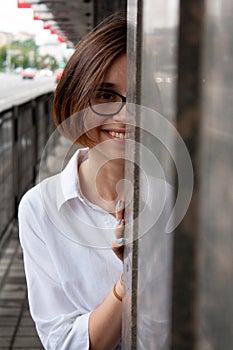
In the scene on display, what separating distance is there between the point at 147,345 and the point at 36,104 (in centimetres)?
833

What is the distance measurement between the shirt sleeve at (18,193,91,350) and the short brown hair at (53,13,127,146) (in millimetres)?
211

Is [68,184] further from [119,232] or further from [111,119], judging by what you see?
[119,232]

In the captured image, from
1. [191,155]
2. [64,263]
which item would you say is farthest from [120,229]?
[191,155]

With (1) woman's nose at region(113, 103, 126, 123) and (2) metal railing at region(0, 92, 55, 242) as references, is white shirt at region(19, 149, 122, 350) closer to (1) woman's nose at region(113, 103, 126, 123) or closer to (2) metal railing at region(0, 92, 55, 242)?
(1) woman's nose at region(113, 103, 126, 123)

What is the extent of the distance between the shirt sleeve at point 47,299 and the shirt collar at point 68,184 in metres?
0.06

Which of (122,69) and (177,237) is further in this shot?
(122,69)

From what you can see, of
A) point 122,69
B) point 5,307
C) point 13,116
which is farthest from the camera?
point 13,116

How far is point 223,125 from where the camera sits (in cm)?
36

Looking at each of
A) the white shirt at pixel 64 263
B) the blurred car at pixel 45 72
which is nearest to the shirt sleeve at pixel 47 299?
the white shirt at pixel 64 263

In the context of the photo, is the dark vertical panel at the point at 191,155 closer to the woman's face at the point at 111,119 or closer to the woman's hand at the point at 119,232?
the woman's hand at the point at 119,232

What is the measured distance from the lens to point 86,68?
1.40 metres

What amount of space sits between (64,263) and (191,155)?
3.62 feet

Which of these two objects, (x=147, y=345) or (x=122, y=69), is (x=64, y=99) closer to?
(x=122, y=69)

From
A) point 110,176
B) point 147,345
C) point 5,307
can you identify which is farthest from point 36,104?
point 147,345
